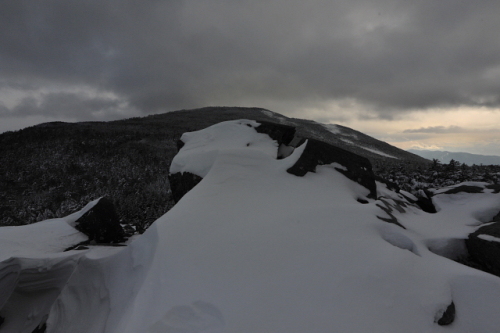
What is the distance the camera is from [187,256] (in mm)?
2783

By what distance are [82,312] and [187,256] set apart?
6.57 ft

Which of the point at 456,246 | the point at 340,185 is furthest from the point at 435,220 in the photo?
the point at 340,185

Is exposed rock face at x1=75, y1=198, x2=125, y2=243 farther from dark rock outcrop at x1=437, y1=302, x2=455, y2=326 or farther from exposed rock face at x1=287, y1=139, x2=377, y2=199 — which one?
dark rock outcrop at x1=437, y1=302, x2=455, y2=326

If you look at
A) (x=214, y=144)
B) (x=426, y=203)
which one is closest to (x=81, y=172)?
(x=214, y=144)

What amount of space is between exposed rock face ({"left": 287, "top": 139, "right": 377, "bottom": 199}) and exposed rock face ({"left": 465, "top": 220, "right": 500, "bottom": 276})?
68.7 inches

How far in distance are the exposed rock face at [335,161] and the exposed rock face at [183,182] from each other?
8.70 ft

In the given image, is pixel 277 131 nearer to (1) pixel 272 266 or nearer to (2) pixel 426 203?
(2) pixel 426 203

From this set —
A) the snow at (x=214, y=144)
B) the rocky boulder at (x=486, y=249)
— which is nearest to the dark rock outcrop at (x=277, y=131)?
the snow at (x=214, y=144)

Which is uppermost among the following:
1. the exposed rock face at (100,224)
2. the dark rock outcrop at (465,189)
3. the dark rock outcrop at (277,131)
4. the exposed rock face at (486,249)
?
the dark rock outcrop at (277,131)

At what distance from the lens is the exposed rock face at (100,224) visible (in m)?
5.68

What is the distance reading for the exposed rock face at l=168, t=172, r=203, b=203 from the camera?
6.12 m

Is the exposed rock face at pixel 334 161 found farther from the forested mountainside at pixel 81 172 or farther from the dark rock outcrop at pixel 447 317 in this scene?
the forested mountainside at pixel 81 172

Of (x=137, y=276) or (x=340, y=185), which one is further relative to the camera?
(x=340, y=185)

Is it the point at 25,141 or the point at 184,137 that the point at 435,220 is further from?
the point at 25,141
